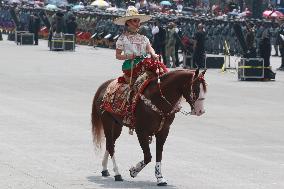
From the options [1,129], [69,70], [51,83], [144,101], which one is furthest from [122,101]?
[69,70]

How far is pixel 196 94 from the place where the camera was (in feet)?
46.6

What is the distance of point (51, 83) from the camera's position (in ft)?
115

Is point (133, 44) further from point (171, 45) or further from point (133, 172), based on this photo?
point (171, 45)

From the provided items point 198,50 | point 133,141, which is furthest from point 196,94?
point 198,50

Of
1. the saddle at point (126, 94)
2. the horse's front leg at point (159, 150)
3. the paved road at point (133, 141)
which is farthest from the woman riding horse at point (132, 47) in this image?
the paved road at point (133, 141)

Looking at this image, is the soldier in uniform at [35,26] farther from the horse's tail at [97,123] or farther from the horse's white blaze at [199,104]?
the horse's white blaze at [199,104]

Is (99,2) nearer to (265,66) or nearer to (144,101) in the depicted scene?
(265,66)

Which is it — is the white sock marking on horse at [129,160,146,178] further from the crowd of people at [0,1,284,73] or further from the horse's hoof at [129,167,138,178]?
the crowd of people at [0,1,284,73]

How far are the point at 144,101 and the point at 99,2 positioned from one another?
67071 millimetres

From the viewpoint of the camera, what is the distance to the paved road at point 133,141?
49.8 feet

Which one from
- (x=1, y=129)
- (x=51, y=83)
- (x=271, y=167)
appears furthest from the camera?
(x=51, y=83)

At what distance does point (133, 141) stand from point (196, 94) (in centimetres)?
602

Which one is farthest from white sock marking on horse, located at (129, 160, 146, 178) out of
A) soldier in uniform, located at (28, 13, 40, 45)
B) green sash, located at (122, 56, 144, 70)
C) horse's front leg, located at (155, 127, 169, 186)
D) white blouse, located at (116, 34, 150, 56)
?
soldier in uniform, located at (28, 13, 40, 45)

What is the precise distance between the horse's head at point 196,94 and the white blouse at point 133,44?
1137 mm
